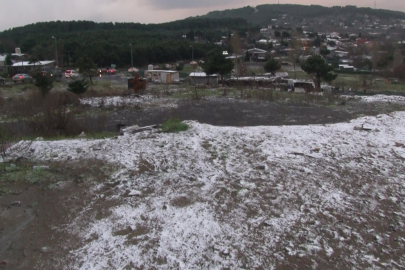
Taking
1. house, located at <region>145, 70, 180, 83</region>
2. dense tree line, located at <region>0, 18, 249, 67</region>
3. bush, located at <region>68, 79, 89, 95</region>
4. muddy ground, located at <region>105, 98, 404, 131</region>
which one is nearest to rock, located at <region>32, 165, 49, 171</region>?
muddy ground, located at <region>105, 98, 404, 131</region>

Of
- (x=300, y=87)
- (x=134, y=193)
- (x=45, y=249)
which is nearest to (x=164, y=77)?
(x=300, y=87)

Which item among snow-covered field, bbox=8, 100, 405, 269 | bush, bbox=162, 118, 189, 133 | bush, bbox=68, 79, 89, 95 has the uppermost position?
bush, bbox=68, 79, 89, 95

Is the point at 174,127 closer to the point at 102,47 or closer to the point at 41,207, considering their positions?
the point at 41,207

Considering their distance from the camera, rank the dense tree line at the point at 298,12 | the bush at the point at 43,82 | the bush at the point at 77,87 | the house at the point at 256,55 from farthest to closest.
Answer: the dense tree line at the point at 298,12
the house at the point at 256,55
the bush at the point at 77,87
the bush at the point at 43,82

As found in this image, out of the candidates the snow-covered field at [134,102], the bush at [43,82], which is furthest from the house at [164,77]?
the bush at [43,82]

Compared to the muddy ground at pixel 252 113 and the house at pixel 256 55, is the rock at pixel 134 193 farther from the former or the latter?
the house at pixel 256 55

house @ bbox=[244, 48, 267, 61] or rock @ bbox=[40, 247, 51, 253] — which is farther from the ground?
house @ bbox=[244, 48, 267, 61]

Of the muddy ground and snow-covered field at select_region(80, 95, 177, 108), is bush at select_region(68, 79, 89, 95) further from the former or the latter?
the muddy ground

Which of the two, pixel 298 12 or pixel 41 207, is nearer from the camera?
pixel 41 207

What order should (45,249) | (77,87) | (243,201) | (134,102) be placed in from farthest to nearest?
(77,87), (134,102), (243,201), (45,249)
